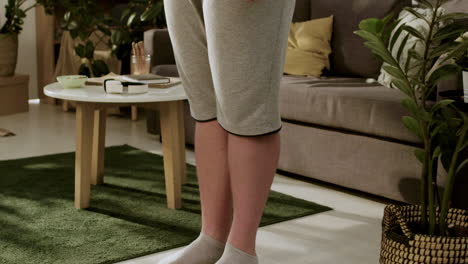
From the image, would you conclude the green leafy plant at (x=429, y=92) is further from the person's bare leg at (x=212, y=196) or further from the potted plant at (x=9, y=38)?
the potted plant at (x=9, y=38)

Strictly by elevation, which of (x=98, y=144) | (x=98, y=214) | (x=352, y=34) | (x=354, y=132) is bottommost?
(x=98, y=214)

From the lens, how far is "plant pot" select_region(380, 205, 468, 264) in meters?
→ 1.56

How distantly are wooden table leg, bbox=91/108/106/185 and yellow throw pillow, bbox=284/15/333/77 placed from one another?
3.32ft

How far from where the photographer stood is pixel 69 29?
442cm

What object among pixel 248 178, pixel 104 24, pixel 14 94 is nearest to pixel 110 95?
pixel 248 178

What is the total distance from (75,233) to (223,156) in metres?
0.74

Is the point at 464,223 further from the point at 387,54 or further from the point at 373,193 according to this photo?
the point at 373,193

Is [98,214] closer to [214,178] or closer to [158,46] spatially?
[214,178]

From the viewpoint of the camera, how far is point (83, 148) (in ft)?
7.64

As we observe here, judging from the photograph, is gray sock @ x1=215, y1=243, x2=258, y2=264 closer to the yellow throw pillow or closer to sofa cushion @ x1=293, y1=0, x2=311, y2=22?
the yellow throw pillow

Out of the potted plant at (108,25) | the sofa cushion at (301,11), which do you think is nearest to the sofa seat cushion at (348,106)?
the sofa cushion at (301,11)

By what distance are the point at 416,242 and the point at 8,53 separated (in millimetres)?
3472

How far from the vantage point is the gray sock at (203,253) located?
1676mm

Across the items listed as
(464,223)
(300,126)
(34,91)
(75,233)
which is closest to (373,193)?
(300,126)
